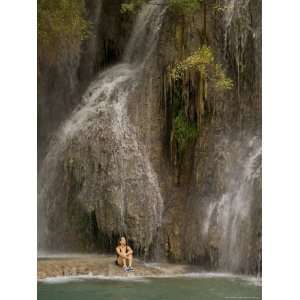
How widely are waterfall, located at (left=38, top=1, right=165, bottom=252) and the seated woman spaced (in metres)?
0.12

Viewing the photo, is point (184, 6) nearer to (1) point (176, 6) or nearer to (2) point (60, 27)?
(1) point (176, 6)

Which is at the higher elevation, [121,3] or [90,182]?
[121,3]

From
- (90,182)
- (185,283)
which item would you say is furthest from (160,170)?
(185,283)

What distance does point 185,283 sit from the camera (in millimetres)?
6410

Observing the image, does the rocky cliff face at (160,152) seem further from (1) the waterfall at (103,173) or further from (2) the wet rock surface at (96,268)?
(2) the wet rock surface at (96,268)

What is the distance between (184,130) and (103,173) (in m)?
0.86

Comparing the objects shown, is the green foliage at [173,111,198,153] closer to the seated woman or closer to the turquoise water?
the seated woman

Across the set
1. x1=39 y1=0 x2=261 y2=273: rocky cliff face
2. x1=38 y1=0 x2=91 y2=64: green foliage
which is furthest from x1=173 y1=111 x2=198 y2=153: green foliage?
x1=38 y1=0 x2=91 y2=64: green foliage

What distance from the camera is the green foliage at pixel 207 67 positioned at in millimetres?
6594

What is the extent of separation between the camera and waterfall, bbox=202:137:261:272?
255 inches

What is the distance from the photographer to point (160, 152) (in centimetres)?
666
